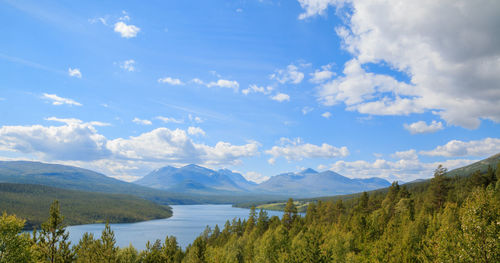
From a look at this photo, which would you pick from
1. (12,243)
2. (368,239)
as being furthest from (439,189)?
(12,243)

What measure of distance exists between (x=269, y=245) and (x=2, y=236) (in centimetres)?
5977

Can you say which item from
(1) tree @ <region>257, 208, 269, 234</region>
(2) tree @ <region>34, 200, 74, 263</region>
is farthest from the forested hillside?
(1) tree @ <region>257, 208, 269, 234</region>

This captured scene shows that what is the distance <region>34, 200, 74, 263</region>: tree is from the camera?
37.8 metres

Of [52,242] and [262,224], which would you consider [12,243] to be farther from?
[262,224]

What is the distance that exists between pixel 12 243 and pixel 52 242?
418cm

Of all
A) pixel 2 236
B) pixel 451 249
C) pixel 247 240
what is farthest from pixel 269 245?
pixel 2 236

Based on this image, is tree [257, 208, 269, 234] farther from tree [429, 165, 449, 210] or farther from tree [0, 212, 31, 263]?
tree [0, 212, 31, 263]

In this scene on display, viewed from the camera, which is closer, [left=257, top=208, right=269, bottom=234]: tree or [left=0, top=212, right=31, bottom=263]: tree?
[left=0, top=212, right=31, bottom=263]: tree

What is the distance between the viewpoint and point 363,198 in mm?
104562

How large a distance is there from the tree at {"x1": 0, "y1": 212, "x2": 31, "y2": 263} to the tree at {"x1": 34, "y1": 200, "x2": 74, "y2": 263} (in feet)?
5.69

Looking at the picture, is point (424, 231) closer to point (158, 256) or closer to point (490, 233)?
point (490, 233)

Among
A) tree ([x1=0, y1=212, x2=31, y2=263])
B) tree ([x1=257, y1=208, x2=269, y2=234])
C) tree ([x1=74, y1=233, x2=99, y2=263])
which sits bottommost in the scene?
tree ([x1=257, y1=208, x2=269, y2=234])

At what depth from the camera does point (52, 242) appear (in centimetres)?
3788

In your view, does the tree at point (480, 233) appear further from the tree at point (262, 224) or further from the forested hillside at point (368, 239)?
the tree at point (262, 224)
